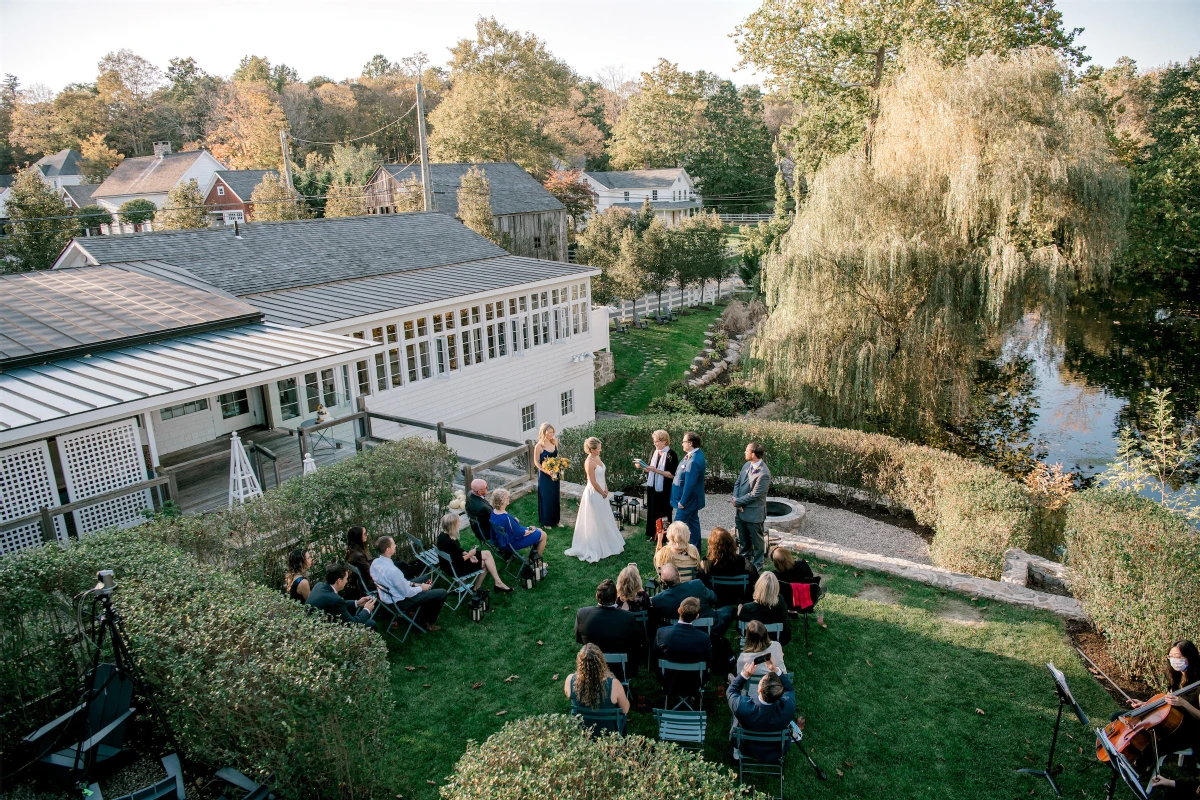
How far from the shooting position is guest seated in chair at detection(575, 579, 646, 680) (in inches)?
255

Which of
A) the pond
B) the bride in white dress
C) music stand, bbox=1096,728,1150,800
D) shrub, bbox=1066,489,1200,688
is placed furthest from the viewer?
the pond

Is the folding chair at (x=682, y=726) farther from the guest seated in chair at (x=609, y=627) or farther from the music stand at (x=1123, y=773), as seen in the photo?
the music stand at (x=1123, y=773)

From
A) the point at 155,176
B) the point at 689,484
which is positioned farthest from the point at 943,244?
the point at 155,176

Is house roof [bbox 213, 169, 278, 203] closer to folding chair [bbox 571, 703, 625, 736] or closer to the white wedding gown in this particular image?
the white wedding gown

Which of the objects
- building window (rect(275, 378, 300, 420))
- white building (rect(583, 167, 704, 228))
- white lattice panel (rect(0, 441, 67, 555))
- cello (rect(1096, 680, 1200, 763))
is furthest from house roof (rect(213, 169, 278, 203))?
cello (rect(1096, 680, 1200, 763))

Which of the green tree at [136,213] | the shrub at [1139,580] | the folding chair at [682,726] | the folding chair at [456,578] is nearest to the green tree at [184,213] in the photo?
the green tree at [136,213]

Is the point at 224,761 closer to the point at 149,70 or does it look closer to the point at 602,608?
the point at 602,608

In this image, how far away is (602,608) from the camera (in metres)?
6.54

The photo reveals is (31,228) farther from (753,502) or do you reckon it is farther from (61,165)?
(61,165)

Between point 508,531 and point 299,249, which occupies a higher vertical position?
point 299,249

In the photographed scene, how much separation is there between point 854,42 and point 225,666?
96.3ft

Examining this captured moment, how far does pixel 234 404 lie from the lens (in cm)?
1384

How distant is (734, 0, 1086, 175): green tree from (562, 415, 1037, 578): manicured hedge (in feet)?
47.9

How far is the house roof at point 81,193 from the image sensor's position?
5256 centimetres
